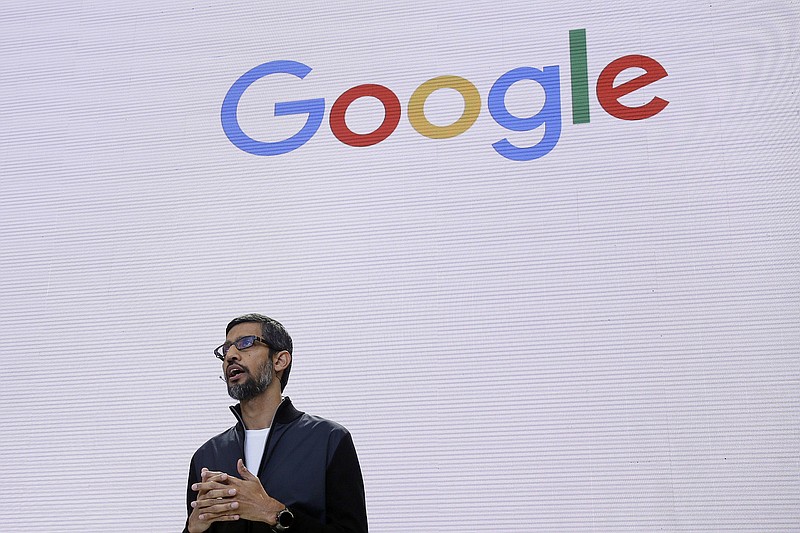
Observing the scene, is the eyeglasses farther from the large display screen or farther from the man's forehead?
the large display screen

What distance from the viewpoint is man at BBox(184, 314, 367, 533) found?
1.99m

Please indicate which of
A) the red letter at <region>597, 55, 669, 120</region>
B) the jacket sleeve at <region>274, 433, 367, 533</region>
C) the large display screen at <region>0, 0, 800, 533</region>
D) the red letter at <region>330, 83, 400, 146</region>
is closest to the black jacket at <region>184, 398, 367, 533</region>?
the jacket sleeve at <region>274, 433, 367, 533</region>

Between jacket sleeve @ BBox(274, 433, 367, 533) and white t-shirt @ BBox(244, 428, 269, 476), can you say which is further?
white t-shirt @ BBox(244, 428, 269, 476)

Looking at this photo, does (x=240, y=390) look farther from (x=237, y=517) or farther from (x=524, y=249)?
(x=524, y=249)

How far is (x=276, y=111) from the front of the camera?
304 centimetres

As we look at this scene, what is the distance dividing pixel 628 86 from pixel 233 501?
1.70 meters

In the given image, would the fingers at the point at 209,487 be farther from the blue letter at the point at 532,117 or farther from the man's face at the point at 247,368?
the blue letter at the point at 532,117

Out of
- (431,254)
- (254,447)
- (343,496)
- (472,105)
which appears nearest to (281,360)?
(254,447)

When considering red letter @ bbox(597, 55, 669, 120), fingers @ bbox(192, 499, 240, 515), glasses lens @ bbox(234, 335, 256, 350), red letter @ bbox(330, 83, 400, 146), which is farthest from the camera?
→ red letter @ bbox(330, 83, 400, 146)

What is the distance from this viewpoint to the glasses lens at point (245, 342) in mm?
2316

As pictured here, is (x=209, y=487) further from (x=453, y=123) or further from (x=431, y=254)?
(x=453, y=123)

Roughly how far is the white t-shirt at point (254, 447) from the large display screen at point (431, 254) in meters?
0.46

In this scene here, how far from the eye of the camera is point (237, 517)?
198 centimetres

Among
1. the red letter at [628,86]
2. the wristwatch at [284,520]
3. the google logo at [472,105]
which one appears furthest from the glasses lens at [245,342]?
the red letter at [628,86]
